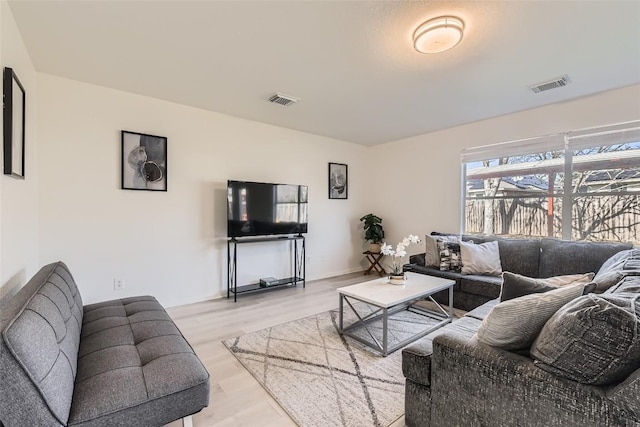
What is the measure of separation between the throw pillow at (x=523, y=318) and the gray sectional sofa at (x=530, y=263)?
191cm

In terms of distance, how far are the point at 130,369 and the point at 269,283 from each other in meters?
2.54

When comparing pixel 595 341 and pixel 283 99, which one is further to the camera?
pixel 283 99

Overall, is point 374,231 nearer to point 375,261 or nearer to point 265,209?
point 375,261

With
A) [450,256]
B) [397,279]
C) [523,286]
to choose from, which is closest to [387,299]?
[397,279]

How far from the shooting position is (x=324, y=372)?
205 centimetres

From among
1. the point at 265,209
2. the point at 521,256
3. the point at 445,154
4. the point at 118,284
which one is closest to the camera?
the point at 118,284

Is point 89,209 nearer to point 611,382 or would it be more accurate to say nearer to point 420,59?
point 420,59

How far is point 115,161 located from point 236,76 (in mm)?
1587

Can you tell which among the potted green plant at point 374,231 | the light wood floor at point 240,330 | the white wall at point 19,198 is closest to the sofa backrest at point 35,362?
the white wall at point 19,198

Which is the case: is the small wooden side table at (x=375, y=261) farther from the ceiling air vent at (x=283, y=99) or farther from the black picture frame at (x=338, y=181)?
the ceiling air vent at (x=283, y=99)

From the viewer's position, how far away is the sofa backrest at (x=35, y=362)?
95cm

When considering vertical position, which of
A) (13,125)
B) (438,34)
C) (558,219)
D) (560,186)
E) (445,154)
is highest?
(438,34)

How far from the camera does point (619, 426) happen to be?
91 cm

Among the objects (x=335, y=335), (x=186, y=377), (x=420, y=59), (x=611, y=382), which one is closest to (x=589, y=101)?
(x=420, y=59)
